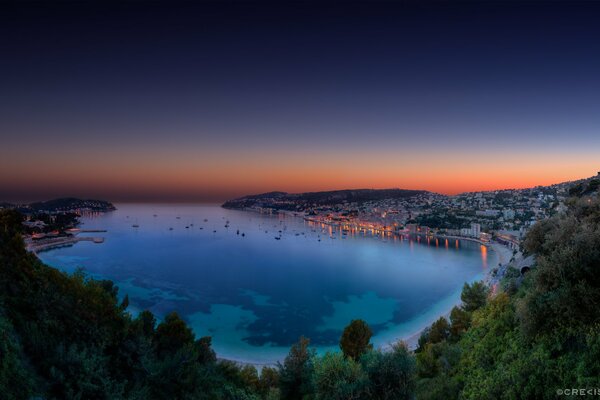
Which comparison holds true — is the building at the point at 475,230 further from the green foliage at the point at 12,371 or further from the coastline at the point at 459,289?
the green foliage at the point at 12,371

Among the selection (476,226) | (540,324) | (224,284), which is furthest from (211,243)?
(540,324)

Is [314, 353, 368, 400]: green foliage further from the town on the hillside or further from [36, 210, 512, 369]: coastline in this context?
the town on the hillside

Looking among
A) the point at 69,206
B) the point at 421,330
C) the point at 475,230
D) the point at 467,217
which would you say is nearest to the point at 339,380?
the point at 421,330

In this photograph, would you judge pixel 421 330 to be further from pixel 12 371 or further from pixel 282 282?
pixel 12 371

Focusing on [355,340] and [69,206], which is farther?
[69,206]

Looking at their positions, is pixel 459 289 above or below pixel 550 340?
below

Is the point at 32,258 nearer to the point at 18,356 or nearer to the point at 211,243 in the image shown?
the point at 18,356

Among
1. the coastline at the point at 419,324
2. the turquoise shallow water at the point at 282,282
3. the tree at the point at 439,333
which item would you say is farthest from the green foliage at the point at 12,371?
the tree at the point at 439,333

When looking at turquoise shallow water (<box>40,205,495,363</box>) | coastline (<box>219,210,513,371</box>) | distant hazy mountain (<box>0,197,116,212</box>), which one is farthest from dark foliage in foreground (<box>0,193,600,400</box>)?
distant hazy mountain (<box>0,197,116,212</box>)
